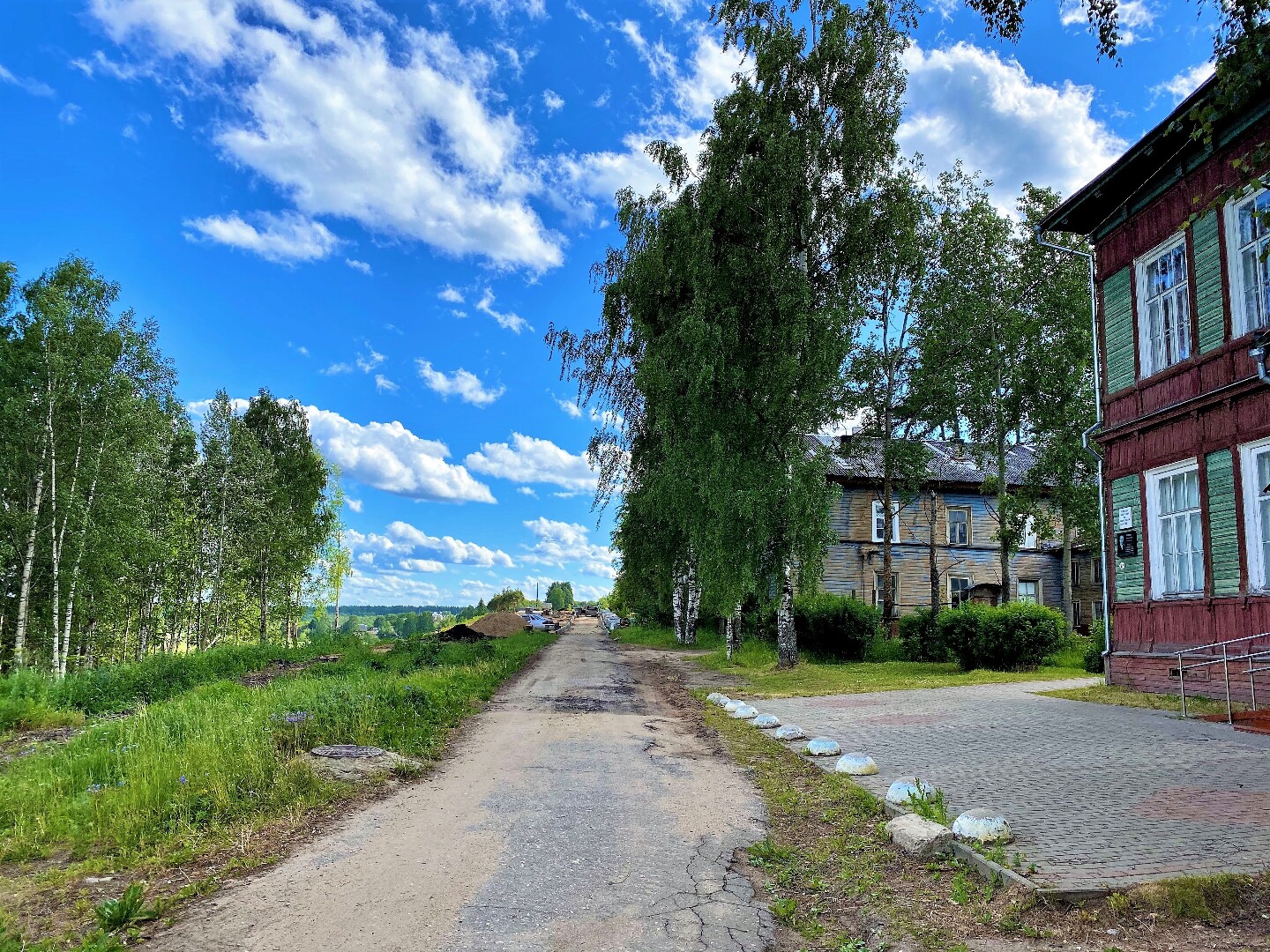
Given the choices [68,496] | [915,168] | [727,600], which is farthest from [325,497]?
[915,168]

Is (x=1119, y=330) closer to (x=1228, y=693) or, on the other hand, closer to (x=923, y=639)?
(x=1228, y=693)

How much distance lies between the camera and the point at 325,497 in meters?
40.9

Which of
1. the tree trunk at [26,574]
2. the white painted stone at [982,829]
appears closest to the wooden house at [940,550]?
the tree trunk at [26,574]

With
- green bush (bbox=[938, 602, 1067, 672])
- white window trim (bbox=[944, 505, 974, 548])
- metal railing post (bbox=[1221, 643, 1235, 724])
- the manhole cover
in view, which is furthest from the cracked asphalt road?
white window trim (bbox=[944, 505, 974, 548])

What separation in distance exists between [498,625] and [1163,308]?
32802 mm

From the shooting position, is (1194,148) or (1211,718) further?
(1194,148)

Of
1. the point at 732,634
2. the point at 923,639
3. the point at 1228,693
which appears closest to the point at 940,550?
the point at 923,639

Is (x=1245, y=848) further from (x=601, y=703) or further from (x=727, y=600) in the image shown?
(x=727, y=600)

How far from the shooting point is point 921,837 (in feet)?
16.9

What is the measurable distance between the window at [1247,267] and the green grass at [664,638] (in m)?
21.3

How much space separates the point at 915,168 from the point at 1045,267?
5.83 m

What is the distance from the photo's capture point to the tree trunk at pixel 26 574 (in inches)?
824

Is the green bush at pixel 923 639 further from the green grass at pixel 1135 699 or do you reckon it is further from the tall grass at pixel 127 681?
the tall grass at pixel 127 681

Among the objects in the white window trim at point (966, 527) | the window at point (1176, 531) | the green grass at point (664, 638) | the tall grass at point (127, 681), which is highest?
the white window trim at point (966, 527)
